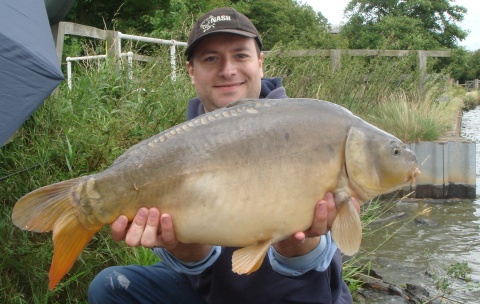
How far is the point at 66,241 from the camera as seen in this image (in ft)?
6.02

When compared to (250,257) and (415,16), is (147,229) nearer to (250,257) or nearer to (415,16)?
(250,257)

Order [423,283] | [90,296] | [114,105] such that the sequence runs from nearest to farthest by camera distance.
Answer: [90,296] < [114,105] < [423,283]

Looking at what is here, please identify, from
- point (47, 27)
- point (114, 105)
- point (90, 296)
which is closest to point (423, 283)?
point (114, 105)

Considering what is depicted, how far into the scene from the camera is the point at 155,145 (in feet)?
6.05

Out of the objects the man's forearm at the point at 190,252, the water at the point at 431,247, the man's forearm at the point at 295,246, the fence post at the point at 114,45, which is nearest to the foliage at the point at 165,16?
the fence post at the point at 114,45

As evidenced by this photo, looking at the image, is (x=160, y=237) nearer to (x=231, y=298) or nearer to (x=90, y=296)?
(x=231, y=298)

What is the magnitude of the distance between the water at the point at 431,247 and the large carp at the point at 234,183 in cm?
254

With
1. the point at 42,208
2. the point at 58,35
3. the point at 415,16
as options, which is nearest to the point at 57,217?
the point at 42,208

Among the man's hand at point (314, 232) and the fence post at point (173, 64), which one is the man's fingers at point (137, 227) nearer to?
the man's hand at point (314, 232)

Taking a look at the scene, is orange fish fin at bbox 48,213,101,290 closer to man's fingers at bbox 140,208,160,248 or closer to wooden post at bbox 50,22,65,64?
man's fingers at bbox 140,208,160,248

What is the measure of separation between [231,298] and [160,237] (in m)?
0.55

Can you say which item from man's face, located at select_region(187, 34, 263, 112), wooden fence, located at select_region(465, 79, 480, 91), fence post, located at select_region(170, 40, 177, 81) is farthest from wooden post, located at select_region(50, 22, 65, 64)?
wooden fence, located at select_region(465, 79, 480, 91)

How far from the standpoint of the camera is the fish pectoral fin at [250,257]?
179cm

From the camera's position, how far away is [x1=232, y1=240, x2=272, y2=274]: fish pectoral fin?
70.6 inches
